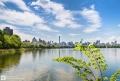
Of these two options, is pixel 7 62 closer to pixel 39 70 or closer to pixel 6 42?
pixel 39 70

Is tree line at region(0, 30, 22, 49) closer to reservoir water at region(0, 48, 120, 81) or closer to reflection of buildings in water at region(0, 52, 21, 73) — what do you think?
reflection of buildings in water at region(0, 52, 21, 73)

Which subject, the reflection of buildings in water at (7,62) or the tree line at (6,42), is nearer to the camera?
the reflection of buildings in water at (7,62)

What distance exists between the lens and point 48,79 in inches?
1024

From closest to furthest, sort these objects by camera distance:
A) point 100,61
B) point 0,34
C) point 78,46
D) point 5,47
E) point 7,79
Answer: point 78,46, point 100,61, point 7,79, point 0,34, point 5,47

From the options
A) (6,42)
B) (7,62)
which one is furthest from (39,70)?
(6,42)

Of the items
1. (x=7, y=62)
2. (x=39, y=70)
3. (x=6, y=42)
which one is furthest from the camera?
(x=6, y=42)

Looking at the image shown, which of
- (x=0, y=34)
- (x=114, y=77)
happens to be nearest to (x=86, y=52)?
(x=114, y=77)

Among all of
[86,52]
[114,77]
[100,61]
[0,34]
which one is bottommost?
[114,77]

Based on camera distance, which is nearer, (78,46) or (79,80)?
(78,46)

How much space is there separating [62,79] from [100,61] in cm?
2020

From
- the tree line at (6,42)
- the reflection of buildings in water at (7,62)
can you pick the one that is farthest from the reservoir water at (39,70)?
the tree line at (6,42)

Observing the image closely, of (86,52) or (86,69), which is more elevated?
(86,52)

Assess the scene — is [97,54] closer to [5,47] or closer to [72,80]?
[72,80]

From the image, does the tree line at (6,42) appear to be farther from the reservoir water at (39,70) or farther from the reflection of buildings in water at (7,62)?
the reservoir water at (39,70)
